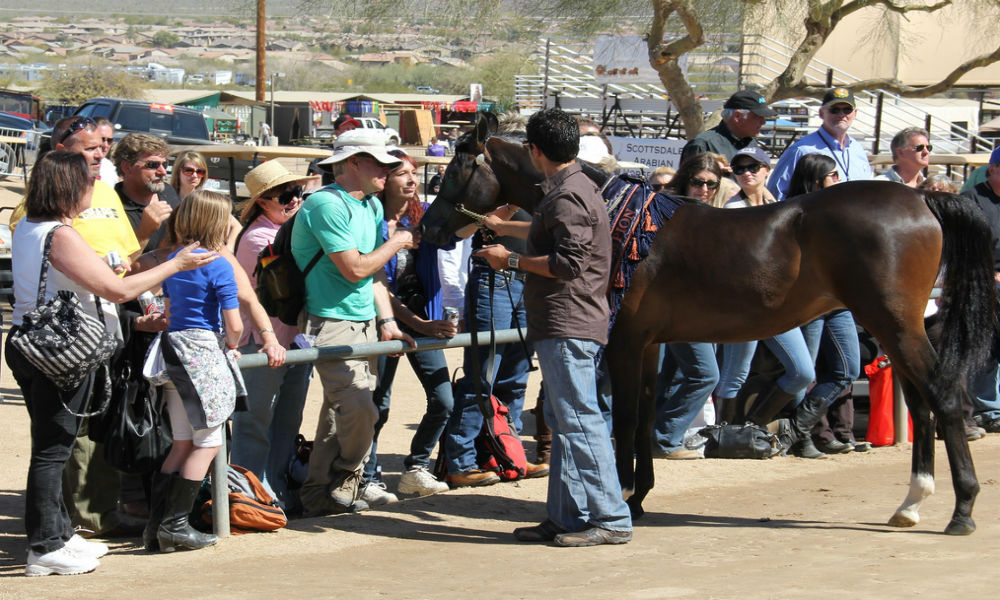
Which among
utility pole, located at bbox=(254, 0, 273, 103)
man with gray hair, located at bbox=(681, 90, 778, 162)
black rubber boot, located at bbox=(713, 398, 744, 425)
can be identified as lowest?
black rubber boot, located at bbox=(713, 398, 744, 425)

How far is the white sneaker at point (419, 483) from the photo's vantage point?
7.04 m

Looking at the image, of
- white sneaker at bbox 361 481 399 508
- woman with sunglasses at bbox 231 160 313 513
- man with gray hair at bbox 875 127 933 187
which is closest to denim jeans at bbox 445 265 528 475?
white sneaker at bbox 361 481 399 508

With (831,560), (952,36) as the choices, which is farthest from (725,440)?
(952,36)

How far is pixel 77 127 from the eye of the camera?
6.61m

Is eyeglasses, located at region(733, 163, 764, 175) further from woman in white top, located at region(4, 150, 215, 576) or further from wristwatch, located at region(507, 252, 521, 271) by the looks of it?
woman in white top, located at region(4, 150, 215, 576)

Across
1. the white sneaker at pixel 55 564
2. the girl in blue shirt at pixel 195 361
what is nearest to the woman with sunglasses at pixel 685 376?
the girl in blue shirt at pixel 195 361

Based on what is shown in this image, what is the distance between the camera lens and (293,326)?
6469mm

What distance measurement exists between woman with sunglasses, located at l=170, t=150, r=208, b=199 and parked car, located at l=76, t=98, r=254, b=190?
722 inches

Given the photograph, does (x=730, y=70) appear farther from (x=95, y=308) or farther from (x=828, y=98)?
(x=95, y=308)

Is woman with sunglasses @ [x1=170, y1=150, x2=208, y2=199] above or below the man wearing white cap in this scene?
above

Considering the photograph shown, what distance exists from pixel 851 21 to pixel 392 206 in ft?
118

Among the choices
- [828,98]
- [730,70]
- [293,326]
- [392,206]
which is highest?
[730,70]

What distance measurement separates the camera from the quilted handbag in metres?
4.81

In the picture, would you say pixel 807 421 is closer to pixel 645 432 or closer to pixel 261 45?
pixel 645 432
